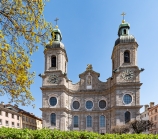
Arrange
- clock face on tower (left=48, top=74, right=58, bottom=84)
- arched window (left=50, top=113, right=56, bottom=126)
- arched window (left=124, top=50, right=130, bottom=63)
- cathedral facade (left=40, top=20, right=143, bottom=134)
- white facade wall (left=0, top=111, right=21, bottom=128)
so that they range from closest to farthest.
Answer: white facade wall (left=0, top=111, right=21, bottom=128) < cathedral facade (left=40, top=20, right=143, bottom=134) < arched window (left=50, top=113, right=56, bottom=126) < arched window (left=124, top=50, right=130, bottom=63) < clock face on tower (left=48, top=74, right=58, bottom=84)

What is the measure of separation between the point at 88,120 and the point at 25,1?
4097 cm

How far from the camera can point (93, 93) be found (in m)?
48.5

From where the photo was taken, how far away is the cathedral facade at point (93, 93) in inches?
1726

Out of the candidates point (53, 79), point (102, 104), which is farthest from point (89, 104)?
point (53, 79)

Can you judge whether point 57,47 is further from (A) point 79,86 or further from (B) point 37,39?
(B) point 37,39

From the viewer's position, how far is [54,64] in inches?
1967

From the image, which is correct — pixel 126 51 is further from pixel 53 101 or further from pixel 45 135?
pixel 45 135

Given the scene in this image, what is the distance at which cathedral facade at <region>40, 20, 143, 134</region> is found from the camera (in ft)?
144

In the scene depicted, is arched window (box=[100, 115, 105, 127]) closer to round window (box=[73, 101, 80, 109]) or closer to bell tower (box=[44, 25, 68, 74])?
round window (box=[73, 101, 80, 109])

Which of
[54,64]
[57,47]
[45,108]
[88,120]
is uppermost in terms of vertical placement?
[57,47]

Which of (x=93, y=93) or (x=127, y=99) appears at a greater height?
(x=93, y=93)

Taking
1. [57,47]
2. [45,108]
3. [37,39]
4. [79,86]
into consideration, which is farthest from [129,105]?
[37,39]

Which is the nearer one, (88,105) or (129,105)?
(129,105)

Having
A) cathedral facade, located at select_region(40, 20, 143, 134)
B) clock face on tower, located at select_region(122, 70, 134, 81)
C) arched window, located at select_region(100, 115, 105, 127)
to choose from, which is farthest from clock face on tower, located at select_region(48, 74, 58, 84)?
clock face on tower, located at select_region(122, 70, 134, 81)
